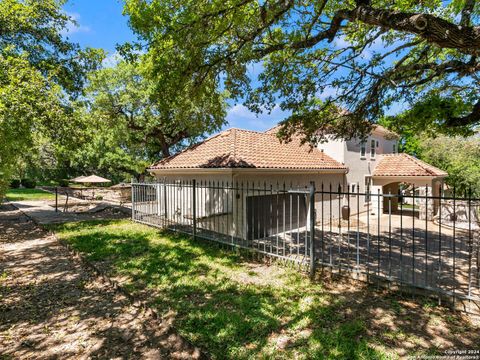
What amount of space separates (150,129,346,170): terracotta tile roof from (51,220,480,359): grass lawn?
4.79 m

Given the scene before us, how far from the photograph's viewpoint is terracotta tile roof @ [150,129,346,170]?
1144 centimetres

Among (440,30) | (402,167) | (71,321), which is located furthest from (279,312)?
(402,167)

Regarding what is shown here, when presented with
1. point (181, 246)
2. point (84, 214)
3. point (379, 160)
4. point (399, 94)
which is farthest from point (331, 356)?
point (379, 160)

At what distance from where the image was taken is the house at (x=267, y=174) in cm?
1077

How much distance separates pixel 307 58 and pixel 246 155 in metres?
4.80

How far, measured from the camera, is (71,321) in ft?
14.8

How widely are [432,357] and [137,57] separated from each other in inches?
361

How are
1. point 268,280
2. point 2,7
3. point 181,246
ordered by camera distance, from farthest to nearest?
point 2,7 < point 181,246 < point 268,280

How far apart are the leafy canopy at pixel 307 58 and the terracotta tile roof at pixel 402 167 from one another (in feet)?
36.4

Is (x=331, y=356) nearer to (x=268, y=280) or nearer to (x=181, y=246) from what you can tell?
(x=268, y=280)

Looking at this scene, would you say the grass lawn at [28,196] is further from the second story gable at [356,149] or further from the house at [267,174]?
the second story gable at [356,149]

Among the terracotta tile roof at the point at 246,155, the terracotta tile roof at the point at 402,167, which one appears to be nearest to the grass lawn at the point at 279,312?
the terracotta tile roof at the point at 246,155

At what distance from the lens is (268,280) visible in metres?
6.20

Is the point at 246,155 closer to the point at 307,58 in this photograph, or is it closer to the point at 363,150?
the point at 307,58
